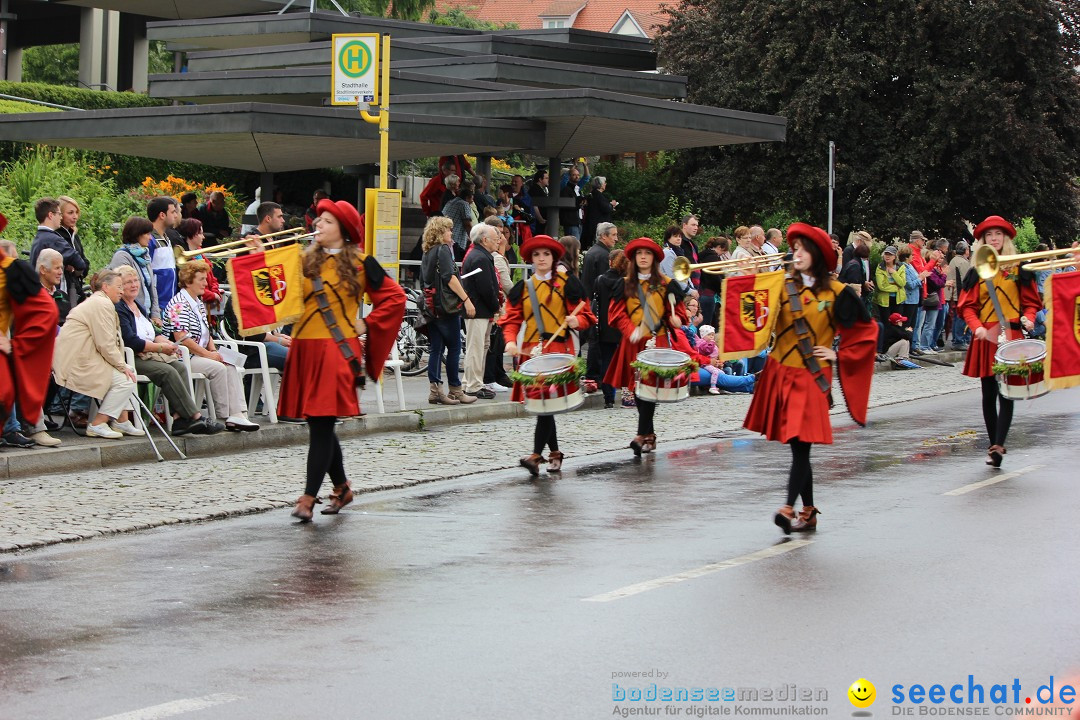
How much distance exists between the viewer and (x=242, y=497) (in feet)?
36.5

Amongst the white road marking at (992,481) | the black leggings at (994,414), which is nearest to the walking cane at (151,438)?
the white road marking at (992,481)

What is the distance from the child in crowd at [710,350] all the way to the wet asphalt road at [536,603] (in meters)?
7.68

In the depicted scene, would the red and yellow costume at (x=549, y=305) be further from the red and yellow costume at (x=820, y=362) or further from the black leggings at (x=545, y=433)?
the red and yellow costume at (x=820, y=362)

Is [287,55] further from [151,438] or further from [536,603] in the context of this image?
[536,603]

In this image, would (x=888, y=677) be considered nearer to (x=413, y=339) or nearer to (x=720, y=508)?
(x=720, y=508)

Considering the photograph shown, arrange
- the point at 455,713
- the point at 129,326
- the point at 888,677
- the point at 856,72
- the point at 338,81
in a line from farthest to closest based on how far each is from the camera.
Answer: the point at 856,72 → the point at 338,81 → the point at 129,326 → the point at 888,677 → the point at 455,713

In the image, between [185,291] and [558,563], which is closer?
[558,563]

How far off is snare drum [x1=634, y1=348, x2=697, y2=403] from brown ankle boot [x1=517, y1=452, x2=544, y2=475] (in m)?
1.39

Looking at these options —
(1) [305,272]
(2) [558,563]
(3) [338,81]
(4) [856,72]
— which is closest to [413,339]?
(3) [338,81]

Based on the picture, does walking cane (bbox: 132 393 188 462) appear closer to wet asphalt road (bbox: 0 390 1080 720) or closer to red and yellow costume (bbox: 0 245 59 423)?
wet asphalt road (bbox: 0 390 1080 720)

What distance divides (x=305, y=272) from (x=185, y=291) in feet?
13.1

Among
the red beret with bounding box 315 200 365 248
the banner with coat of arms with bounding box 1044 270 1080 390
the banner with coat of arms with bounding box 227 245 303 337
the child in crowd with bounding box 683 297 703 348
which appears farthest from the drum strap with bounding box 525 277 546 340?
the child in crowd with bounding box 683 297 703 348

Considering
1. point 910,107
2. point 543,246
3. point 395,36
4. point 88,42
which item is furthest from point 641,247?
point 88,42

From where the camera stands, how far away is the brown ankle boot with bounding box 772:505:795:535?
30.9ft
